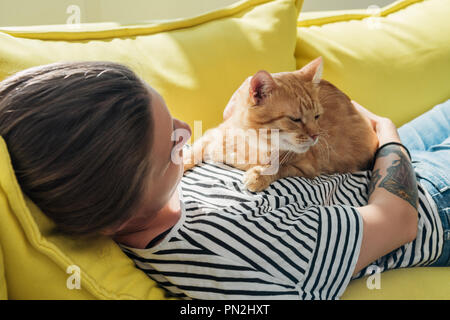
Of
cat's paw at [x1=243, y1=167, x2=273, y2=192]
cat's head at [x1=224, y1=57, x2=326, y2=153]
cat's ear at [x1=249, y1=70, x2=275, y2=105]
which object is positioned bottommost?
cat's paw at [x1=243, y1=167, x2=273, y2=192]

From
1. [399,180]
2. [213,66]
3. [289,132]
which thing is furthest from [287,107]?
[399,180]

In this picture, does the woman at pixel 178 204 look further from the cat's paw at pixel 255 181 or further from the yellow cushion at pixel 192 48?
the yellow cushion at pixel 192 48

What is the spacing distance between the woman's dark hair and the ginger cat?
47cm

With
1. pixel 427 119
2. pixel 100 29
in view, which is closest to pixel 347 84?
pixel 427 119

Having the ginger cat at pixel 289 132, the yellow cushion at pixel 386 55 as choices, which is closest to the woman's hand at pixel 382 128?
the ginger cat at pixel 289 132

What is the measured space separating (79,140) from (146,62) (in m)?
0.74

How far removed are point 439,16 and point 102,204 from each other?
169cm

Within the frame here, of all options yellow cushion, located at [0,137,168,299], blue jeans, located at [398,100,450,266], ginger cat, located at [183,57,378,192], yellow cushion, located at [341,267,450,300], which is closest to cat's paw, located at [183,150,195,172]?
ginger cat, located at [183,57,378,192]

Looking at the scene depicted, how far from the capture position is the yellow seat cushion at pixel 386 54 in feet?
5.42

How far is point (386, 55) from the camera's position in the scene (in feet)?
5.54

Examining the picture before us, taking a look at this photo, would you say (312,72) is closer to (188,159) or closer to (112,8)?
(188,159)

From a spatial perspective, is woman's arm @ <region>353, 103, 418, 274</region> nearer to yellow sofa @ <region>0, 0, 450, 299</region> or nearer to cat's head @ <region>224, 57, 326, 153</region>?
yellow sofa @ <region>0, 0, 450, 299</region>

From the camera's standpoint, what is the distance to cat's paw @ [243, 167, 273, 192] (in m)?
1.07

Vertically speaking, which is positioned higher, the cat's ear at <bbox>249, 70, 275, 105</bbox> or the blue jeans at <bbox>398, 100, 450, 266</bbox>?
the cat's ear at <bbox>249, 70, 275, 105</bbox>
